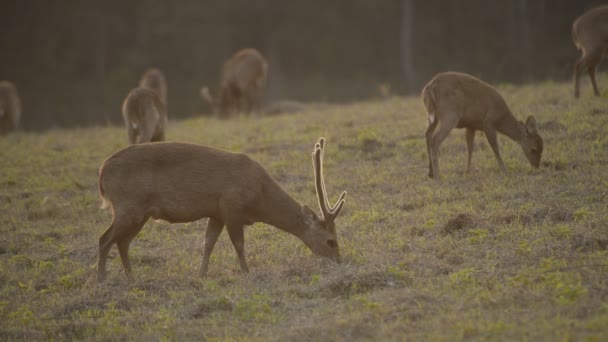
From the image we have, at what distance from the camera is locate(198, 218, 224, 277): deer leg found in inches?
336

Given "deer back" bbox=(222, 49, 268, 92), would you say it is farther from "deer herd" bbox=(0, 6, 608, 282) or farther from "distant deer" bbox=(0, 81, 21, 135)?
"deer herd" bbox=(0, 6, 608, 282)

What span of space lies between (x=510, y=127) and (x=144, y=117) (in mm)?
5560

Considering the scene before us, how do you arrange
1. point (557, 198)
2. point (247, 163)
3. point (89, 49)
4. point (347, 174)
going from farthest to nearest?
point (89, 49) → point (347, 174) → point (557, 198) → point (247, 163)

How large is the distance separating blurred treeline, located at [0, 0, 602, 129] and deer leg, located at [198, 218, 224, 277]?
1065 inches

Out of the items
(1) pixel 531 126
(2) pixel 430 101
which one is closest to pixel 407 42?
(1) pixel 531 126

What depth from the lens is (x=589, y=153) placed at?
1174cm

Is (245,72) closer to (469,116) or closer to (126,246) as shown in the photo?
(469,116)

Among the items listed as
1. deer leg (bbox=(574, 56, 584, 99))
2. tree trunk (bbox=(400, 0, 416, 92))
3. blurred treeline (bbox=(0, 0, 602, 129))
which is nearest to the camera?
deer leg (bbox=(574, 56, 584, 99))

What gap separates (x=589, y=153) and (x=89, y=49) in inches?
1261

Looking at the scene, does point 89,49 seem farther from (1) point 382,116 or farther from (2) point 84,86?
(1) point 382,116

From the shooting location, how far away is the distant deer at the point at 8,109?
68.8 ft

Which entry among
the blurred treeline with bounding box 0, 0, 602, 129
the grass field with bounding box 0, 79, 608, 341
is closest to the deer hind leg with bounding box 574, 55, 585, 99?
the grass field with bounding box 0, 79, 608, 341

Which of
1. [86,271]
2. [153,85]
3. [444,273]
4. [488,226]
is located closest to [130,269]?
[86,271]

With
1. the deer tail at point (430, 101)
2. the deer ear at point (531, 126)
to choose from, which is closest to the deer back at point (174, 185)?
the deer tail at point (430, 101)
